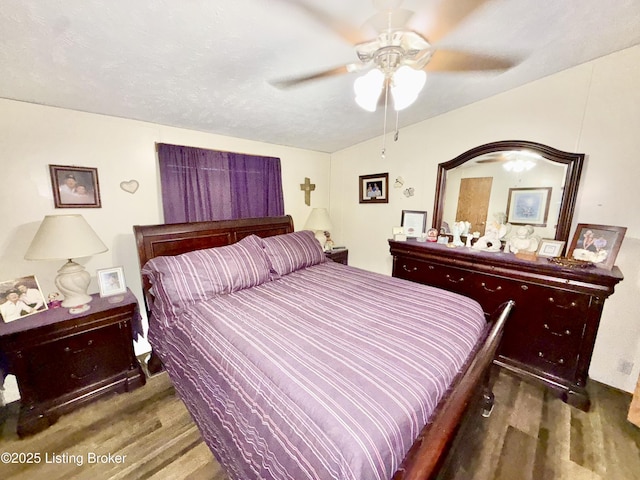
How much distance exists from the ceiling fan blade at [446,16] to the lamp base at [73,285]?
2.55 metres

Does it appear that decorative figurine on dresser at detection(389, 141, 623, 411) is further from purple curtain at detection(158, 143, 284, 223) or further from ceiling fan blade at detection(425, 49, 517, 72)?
purple curtain at detection(158, 143, 284, 223)

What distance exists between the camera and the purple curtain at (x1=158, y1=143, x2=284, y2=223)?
2189mm

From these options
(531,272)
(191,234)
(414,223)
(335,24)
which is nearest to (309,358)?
(335,24)

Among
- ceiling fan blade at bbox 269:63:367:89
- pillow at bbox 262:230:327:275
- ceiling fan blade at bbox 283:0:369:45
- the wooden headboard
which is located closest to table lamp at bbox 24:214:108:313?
the wooden headboard

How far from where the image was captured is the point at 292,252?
2363 mm

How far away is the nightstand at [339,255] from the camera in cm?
319

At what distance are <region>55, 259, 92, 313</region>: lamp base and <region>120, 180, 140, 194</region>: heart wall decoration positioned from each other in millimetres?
651

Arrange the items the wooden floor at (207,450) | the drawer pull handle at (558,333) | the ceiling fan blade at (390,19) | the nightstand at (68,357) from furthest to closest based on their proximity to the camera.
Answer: the drawer pull handle at (558,333) < the nightstand at (68,357) < the wooden floor at (207,450) < the ceiling fan blade at (390,19)

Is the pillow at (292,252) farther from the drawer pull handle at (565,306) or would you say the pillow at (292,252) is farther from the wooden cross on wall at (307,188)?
the drawer pull handle at (565,306)

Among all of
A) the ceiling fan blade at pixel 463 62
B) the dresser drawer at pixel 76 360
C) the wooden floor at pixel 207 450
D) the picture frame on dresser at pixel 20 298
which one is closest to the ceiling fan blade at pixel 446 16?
the ceiling fan blade at pixel 463 62

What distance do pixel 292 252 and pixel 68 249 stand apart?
59.9 inches

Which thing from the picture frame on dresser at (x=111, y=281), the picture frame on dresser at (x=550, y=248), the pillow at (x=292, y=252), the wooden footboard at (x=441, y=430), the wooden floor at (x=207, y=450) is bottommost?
the wooden floor at (x=207, y=450)

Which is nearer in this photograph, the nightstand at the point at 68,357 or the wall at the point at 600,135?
the nightstand at the point at 68,357

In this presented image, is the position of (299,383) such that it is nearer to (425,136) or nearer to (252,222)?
(252,222)
